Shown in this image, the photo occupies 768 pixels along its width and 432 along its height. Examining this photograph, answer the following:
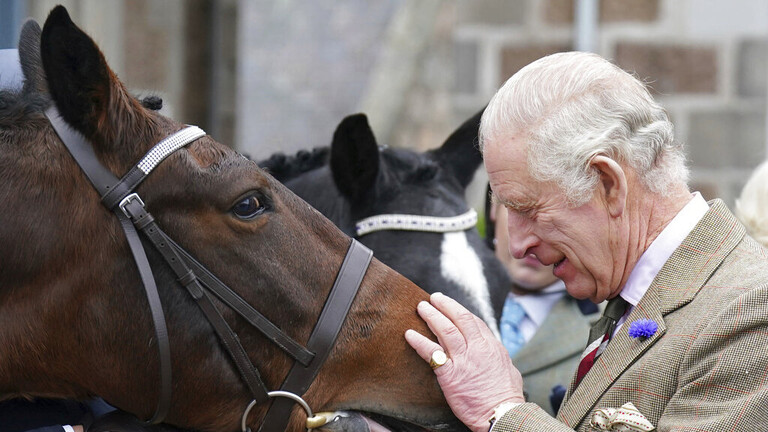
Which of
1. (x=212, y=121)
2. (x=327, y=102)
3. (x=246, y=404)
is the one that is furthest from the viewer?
(x=212, y=121)

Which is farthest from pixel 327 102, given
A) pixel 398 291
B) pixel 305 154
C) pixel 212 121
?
pixel 398 291

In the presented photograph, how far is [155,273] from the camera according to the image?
2.17m

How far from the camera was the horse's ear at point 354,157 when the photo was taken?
10.6ft

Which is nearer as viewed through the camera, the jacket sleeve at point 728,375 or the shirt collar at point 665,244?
the jacket sleeve at point 728,375

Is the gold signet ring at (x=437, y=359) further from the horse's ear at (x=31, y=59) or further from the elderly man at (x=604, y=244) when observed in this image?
the horse's ear at (x=31, y=59)

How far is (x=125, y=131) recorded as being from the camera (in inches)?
85.3

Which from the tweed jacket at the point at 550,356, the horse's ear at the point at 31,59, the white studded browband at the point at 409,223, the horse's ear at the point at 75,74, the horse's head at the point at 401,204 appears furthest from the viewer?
the tweed jacket at the point at 550,356

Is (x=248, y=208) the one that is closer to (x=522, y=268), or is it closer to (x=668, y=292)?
(x=668, y=292)

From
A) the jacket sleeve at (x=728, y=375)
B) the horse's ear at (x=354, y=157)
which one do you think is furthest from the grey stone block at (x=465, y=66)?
the jacket sleeve at (x=728, y=375)

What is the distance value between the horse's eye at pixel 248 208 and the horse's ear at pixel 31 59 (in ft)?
1.77

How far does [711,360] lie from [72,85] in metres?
1.53

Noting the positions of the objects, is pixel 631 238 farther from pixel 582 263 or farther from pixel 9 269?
pixel 9 269

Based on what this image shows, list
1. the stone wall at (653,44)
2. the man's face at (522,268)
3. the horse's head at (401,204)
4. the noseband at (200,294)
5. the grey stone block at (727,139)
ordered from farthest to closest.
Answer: the grey stone block at (727,139) < the stone wall at (653,44) < the man's face at (522,268) < the horse's head at (401,204) < the noseband at (200,294)

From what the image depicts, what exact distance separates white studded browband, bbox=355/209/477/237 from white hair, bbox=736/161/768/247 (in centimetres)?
108
